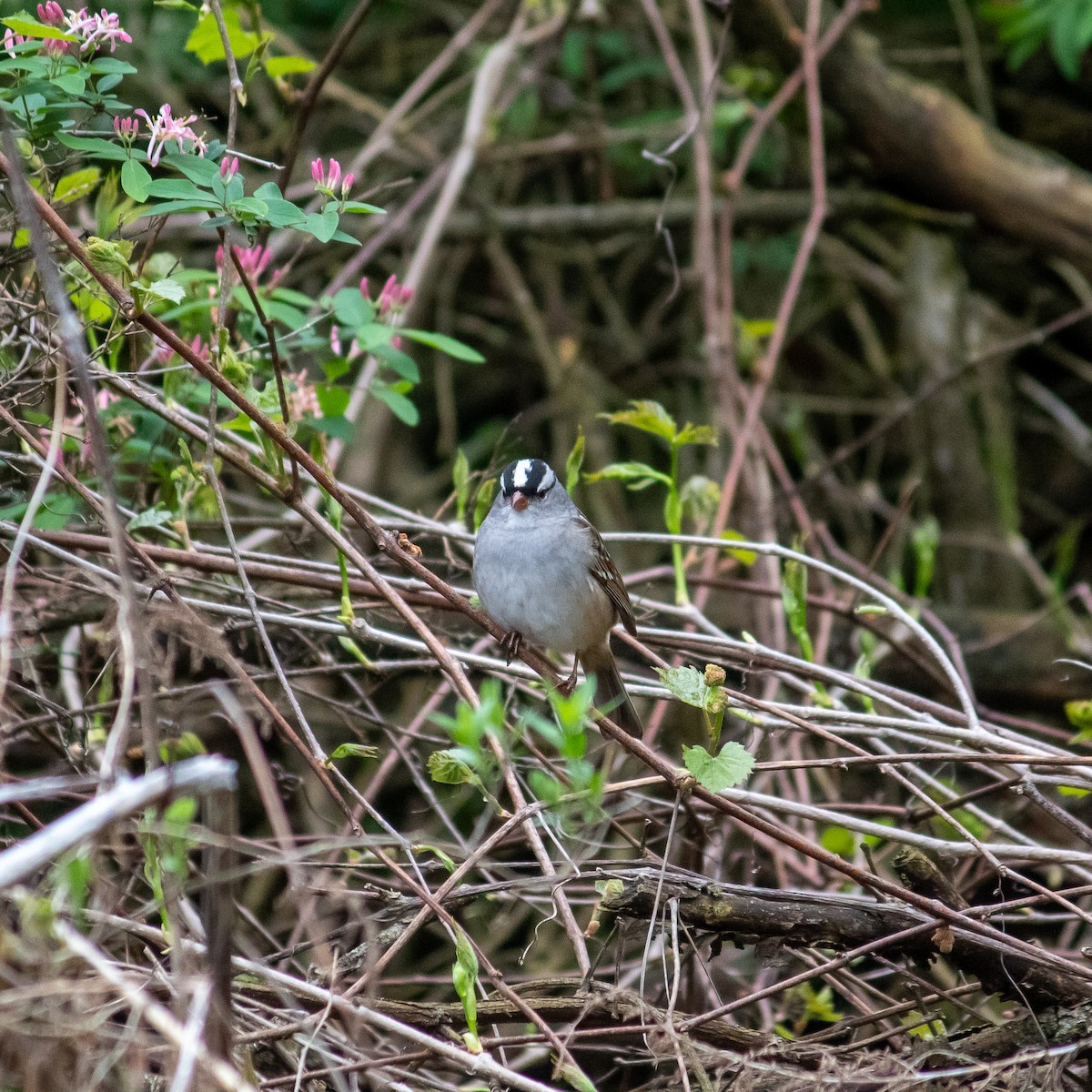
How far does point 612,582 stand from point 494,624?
0.69 m

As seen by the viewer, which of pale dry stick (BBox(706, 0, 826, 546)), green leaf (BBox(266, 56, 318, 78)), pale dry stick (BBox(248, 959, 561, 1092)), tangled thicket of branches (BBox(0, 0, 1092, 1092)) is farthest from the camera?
pale dry stick (BBox(706, 0, 826, 546))

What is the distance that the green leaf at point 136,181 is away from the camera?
2340 millimetres

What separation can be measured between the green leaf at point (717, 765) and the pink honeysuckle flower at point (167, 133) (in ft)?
5.04

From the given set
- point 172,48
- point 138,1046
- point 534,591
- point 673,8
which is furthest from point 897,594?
point 172,48

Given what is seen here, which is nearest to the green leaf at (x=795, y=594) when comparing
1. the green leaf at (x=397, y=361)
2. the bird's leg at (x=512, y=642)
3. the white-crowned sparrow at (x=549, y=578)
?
the white-crowned sparrow at (x=549, y=578)

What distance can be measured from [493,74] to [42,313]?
3081 millimetres

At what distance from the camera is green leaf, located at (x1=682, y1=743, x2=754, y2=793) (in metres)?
2.29

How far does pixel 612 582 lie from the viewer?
3508 millimetres

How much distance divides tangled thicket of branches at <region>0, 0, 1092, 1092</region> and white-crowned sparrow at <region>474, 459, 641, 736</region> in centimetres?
10

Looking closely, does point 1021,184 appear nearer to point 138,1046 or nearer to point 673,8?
point 673,8

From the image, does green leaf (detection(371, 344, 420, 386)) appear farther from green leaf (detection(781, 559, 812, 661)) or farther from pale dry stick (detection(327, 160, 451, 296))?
pale dry stick (detection(327, 160, 451, 296))

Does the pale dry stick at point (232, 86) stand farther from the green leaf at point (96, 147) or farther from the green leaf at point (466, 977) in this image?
the green leaf at point (466, 977)

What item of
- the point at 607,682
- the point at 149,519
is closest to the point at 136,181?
the point at 149,519

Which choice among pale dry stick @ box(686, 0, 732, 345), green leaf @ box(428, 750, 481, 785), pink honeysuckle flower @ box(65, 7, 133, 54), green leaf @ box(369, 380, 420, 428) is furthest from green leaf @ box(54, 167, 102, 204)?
pale dry stick @ box(686, 0, 732, 345)
